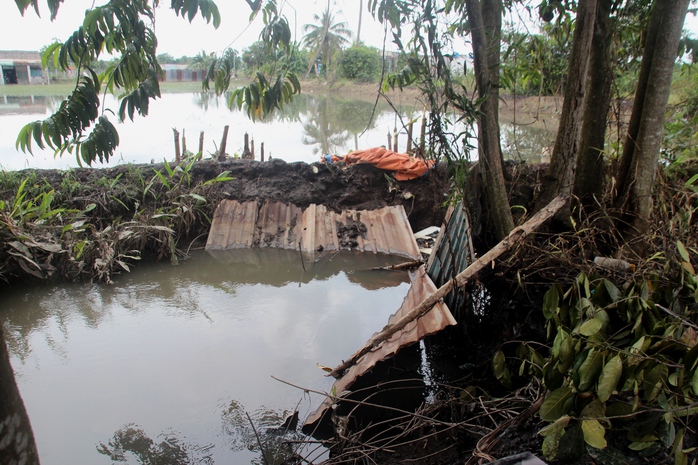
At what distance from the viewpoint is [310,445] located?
9.29ft

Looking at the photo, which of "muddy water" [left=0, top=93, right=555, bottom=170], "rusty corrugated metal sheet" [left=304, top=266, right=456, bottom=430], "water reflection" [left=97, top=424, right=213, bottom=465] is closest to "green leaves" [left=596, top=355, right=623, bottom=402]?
"rusty corrugated metal sheet" [left=304, top=266, right=456, bottom=430]

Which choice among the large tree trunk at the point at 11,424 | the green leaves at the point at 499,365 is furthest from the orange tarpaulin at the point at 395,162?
the large tree trunk at the point at 11,424

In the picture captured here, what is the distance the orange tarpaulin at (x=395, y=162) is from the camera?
6574 millimetres

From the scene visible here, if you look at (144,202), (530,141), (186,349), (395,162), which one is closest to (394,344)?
(186,349)

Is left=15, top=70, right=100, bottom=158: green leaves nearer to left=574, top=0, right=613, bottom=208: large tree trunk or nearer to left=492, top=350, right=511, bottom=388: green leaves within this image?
left=492, top=350, right=511, bottom=388: green leaves

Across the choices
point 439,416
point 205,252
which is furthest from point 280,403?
point 205,252

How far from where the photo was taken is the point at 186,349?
3797 millimetres

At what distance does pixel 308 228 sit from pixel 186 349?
2.70 metres

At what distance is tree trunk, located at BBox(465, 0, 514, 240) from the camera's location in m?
2.88

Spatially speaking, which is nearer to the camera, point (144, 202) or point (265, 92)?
point (265, 92)

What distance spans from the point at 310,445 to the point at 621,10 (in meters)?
3.51

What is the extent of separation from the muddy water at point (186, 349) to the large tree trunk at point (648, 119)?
2172 mm

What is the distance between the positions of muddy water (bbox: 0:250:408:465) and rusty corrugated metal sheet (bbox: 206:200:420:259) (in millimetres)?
288

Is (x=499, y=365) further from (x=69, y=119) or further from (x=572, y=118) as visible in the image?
Answer: (x=69, y=119)
